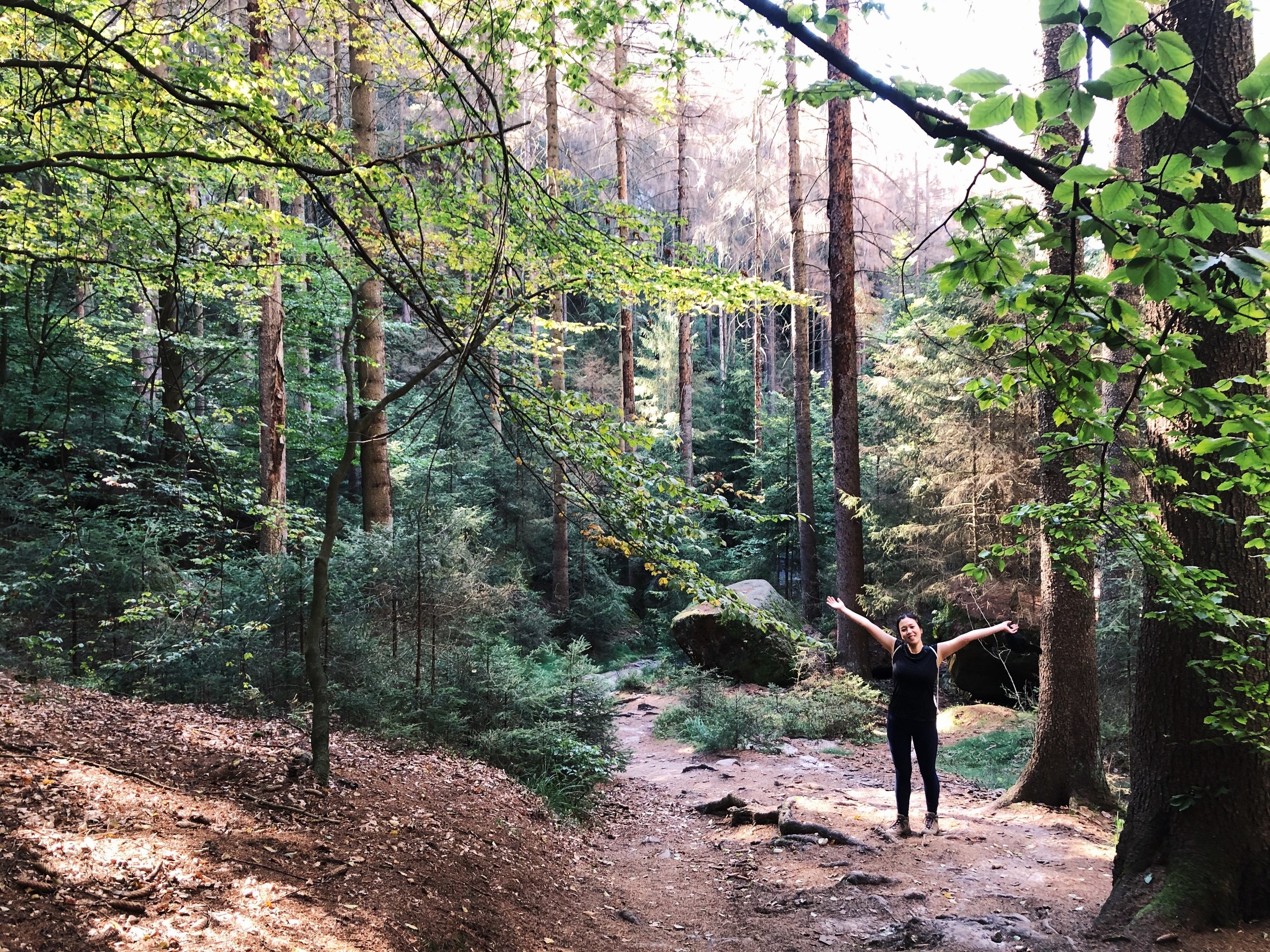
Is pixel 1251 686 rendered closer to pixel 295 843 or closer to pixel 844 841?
pixel 844 841

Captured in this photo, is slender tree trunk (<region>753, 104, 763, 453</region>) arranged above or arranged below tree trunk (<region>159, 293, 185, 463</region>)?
above

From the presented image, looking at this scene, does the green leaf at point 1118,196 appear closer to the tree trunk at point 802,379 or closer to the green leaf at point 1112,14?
the green leaf at point 1112,14

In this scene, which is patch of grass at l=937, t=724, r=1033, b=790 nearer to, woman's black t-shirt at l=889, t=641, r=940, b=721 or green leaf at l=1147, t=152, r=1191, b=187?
woman's black t-shirt at l=889, t=641, r=940, b=721

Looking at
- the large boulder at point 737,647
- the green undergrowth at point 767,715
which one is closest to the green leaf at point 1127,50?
the green undergrowth at point 767,715

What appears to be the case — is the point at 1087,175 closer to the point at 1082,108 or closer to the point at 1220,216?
the point at 1082,108

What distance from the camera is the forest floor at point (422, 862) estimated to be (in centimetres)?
281

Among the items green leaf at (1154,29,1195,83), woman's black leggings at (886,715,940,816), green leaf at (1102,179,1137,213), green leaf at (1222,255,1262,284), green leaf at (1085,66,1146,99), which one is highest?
green leaf at (1154,29,1195,83)

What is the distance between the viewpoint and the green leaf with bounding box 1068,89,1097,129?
4.93 ft

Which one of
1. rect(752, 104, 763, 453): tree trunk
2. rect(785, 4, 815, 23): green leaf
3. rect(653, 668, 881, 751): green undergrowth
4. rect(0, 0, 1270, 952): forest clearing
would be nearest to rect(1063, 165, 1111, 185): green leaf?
rect(0, 0, 1270, 952): forest clearing

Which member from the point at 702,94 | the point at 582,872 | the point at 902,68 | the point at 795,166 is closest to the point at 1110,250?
the point at 902,68

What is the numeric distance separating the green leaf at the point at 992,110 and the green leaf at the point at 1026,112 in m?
0.02

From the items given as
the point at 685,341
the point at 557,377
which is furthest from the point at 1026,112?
the point at 685,341

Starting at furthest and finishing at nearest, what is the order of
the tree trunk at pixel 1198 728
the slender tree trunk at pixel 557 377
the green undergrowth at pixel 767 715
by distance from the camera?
the slender tree trunk at pixel 557 377, the green undergrowth at pixel 767 715, the tree trunk at pixel 1198 728

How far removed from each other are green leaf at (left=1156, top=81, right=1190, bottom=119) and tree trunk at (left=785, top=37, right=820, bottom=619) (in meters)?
13.2
